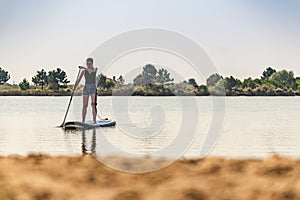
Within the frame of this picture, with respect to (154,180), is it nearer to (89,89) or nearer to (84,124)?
(89,89)

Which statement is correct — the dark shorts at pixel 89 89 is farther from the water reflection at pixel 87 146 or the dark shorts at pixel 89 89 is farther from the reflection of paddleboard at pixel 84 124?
the water reflection at pixel 87 146

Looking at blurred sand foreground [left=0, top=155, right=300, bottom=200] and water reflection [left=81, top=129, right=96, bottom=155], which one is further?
water reflection [left=81, top=129, right=96, bottom=155]

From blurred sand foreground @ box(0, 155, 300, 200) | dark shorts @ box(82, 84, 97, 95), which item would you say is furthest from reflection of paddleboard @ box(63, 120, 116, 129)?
blurred sand foreground @ box(0, 155, 300, 200)

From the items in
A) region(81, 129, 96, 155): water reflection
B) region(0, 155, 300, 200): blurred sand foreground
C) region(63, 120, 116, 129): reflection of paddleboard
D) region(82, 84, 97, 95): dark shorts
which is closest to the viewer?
region(0, 155, 300, 200): blurred sand foreground

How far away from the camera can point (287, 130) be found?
13.2 meters

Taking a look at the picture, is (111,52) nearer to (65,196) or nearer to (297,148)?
(65,196)

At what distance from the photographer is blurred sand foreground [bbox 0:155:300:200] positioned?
392 centimetres

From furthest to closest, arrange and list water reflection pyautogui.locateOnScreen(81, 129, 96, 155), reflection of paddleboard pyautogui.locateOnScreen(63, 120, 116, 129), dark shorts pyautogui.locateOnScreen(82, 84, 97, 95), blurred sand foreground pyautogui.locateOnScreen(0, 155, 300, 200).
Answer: reflection of paddleboard pyautogui.locateOnScreen(63, 120, 116, 129)
dark shorts pyautogui.locateOnScreen(82, 84, 97, 95)
water reflection pyautogui.locateOnScreen(81, 129, 96, 155)
blurred sand foreground pyautogui.locateOnScreen(0, 155, 300, 200)

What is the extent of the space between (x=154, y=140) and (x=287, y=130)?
3.85 metres

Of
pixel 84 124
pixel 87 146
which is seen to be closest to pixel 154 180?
pixel 87 146

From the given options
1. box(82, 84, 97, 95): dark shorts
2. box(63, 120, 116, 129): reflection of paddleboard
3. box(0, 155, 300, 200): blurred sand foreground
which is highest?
box(82, 84, 97, 95): dark shorts

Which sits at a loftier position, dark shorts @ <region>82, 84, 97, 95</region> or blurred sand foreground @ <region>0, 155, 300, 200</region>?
dark shorts @ <region>82, 84, 97, 95</region>

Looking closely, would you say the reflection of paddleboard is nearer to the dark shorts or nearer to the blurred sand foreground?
the dark shorts

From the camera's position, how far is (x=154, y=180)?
425 centimetres
